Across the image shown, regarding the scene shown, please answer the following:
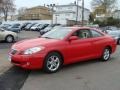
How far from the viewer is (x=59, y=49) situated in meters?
8.80

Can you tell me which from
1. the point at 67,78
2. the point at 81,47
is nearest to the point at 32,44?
the point at 67,78

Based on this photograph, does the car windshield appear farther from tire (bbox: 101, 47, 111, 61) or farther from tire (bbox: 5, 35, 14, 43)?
tire (bbox: 5, 35, 14, 43)

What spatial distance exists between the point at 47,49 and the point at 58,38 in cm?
99

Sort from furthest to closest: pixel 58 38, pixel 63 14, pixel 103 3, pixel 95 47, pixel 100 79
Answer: pixel 63 14 < pixel 103 3 < pixel 95 47 < pixel 58 38 < pixel 100 79

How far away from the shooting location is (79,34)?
988 centimetres

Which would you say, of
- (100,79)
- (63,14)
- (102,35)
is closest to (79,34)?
(102,35)

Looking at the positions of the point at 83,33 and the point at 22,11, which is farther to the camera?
the point at 22,11

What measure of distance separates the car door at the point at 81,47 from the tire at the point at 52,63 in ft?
1.62

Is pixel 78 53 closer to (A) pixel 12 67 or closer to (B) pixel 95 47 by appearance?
(B) pixel 95 47

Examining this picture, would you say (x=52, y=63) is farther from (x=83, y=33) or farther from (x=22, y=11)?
(x=22, y=11)

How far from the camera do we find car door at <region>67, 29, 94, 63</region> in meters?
9.27

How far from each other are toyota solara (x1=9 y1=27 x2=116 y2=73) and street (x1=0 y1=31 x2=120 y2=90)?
0.33m

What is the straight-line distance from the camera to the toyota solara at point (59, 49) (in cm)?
825

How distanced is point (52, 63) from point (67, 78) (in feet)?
2.98
